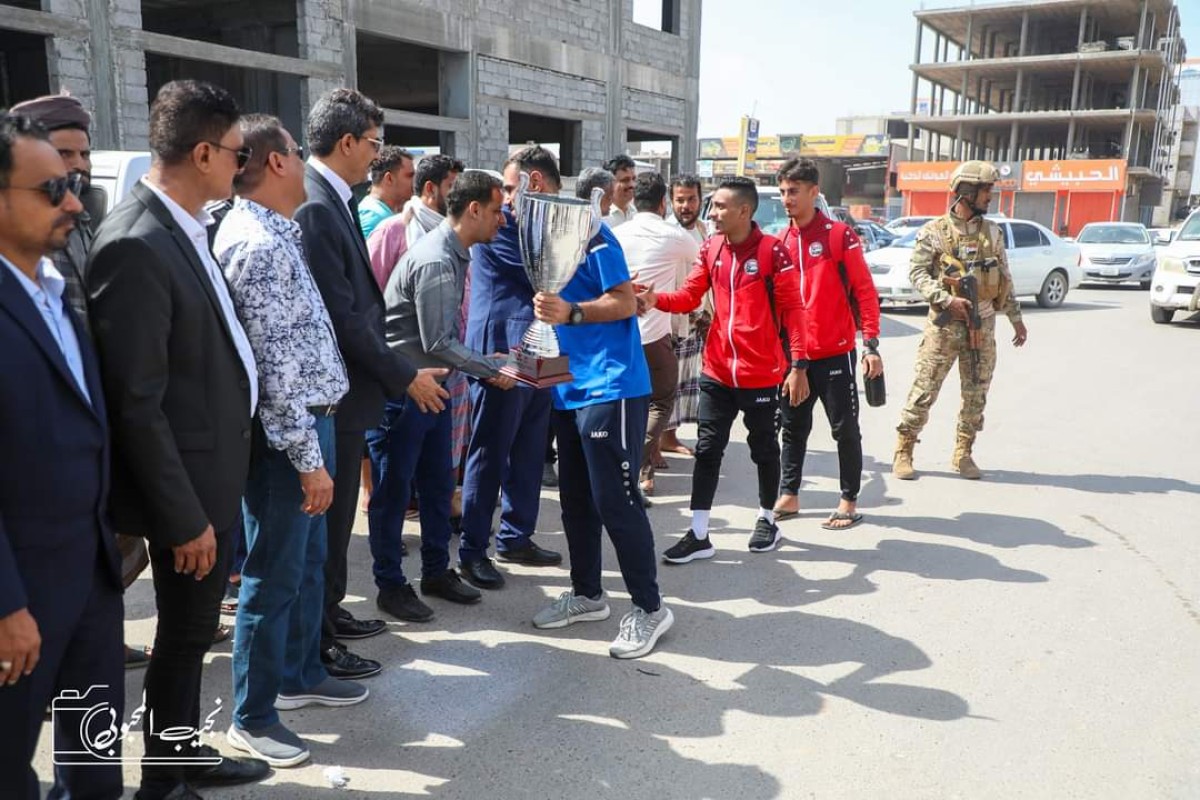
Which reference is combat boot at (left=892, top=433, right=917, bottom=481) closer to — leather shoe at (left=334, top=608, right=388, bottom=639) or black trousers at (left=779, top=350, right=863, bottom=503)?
black trousers at (left=779, top=350, right=863, bottom=503)

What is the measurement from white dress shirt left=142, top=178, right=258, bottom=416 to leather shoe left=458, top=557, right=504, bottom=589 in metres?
2.15

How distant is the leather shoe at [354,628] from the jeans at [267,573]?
0.89 metres

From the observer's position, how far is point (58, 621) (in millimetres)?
2090

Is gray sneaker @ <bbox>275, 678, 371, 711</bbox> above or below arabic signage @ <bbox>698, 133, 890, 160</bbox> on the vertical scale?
below

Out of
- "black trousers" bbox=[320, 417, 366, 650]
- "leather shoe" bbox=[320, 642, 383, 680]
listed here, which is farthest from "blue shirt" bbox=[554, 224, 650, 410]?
"leather shoe" bbox=[320, 642, 383, 680]

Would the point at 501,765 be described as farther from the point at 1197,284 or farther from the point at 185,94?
the point at 1197,284

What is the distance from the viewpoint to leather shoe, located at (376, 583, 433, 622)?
13.7ft

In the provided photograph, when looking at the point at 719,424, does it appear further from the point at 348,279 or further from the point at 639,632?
the point at 348,279

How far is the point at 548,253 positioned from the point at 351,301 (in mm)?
818

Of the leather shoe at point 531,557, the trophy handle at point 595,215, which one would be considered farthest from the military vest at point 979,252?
the trophy handle at point 595,215

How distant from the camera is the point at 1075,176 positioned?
44375 mm

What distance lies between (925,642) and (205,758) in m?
2.86

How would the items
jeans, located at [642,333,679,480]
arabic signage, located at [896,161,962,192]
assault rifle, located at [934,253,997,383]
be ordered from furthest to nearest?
arabic signage, located at [896,161,962,192]
assault rifle, located at [934,253,997,383]
jeans, located at [642,333,679,480]

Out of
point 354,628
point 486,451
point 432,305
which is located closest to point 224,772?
point 354,628
